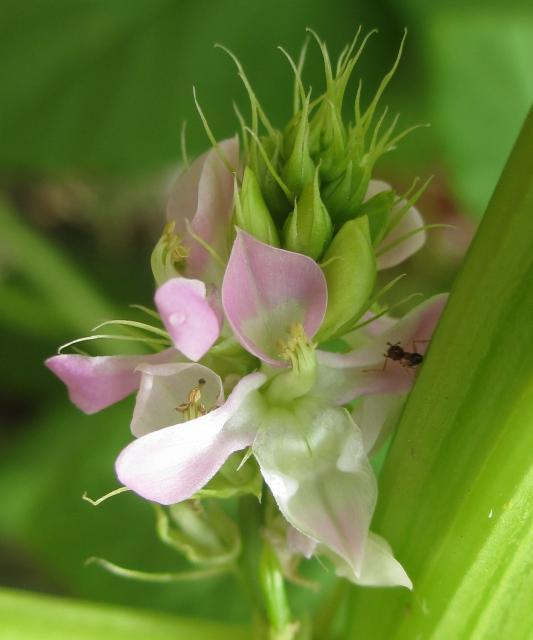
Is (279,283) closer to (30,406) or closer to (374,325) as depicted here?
(374,325)

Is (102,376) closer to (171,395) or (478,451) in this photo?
(171,395)

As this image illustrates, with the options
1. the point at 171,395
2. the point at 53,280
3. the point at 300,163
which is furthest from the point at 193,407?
the point at 53,280

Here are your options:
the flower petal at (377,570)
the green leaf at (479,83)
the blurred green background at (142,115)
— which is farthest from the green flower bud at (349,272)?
the green leaf at (479,83)

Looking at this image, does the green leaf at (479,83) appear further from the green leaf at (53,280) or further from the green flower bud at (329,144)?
the green flower bud at (329,144)

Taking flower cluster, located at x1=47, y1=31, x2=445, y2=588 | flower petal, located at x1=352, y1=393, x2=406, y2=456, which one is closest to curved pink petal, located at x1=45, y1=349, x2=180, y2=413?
flower cluster, located at x1=47, y1=31, x2=445, y2=588

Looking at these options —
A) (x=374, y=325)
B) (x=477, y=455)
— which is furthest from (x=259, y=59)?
(x=477, y=455)
